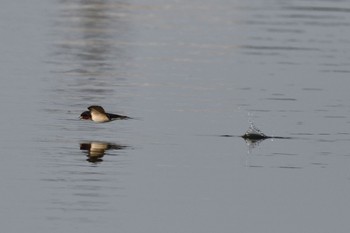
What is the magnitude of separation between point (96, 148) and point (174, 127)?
1833mm

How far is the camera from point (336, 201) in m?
13.8

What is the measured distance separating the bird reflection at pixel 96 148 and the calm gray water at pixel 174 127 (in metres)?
0.02

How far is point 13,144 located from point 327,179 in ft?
12.2

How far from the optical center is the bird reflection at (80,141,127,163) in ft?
52.0

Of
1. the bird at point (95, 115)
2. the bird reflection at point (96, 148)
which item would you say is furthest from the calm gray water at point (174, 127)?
the bird at point (95, 115)

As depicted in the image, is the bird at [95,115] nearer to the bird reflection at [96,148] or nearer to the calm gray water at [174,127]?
the calm gray water at [174,127]

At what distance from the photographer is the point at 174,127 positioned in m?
18.0

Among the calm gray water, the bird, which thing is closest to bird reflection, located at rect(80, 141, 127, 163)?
the calm gray water

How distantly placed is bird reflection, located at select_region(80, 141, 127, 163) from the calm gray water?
0.9 inches

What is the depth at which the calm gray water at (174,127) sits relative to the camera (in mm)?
13234

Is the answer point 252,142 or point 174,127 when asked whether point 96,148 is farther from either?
point 252,142

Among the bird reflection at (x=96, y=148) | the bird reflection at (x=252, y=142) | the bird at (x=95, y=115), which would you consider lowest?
the bird reflection at (x=96, y=148)

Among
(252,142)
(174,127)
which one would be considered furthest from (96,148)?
(252,142)

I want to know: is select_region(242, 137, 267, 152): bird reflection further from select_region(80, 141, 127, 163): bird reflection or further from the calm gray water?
select_region(80, 141, 127, 163): bird reflection
